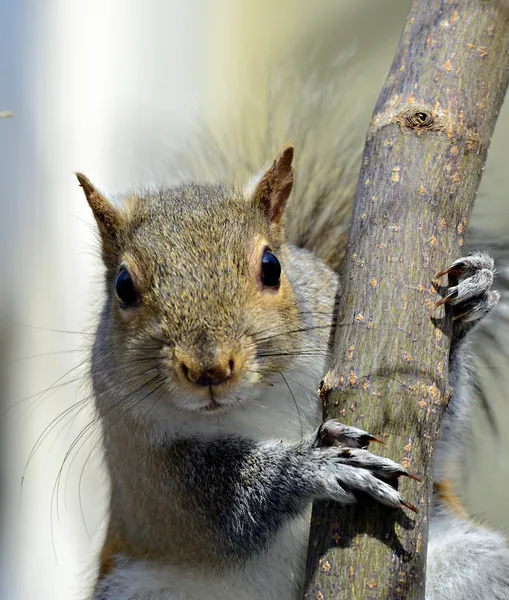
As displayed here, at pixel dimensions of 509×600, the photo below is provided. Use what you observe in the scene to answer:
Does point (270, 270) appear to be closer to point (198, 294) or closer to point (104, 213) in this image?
point (198, 294)

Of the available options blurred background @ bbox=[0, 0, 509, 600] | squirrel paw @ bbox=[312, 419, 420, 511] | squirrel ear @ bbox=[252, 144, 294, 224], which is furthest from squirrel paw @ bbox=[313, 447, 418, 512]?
blurred background @ bbox=[0, 0, 509, 600]

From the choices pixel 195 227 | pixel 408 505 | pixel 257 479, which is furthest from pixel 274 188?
pixel 408 505

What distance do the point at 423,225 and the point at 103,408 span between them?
93 cm

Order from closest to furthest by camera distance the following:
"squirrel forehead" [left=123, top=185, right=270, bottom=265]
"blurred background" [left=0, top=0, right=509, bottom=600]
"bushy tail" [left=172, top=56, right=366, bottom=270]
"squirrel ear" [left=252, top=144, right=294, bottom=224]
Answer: "squirrel forehead" [left=123, top=185, right=270, bottom=265] → "squirrel ear" [left=252, top=144, right=294, bottom=224] → "bushy tail" [left=172, top=56, right=366, bottom=270] → "blurred background" [left=0, top=0, right=509, bottom=600]

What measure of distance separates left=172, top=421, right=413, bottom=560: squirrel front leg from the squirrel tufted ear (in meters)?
0.53

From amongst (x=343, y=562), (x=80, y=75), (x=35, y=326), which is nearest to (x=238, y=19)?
(x=80, y=75)

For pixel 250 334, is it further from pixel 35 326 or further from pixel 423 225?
pixel 35 326

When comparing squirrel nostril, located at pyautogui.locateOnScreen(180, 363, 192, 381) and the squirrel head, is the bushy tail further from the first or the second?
squirrel nostril, located at pyautogui.locateOnScreen(180, 363, 192, 381)

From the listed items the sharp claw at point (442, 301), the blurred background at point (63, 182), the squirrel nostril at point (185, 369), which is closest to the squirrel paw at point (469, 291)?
the sharp claw at point (442, 301)

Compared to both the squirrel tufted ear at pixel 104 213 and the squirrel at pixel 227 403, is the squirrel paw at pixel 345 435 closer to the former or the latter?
the squirrel at pixel 227 403

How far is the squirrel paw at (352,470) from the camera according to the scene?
135 centimetres

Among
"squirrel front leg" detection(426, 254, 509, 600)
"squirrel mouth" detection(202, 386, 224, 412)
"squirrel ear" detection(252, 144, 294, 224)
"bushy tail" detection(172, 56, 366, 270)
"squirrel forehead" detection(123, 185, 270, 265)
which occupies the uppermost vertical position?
"bushy tail" detection(172, 56, 366, 270)

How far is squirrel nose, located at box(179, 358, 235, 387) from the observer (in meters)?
1.53

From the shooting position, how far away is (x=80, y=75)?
Result: 393 centimetres
